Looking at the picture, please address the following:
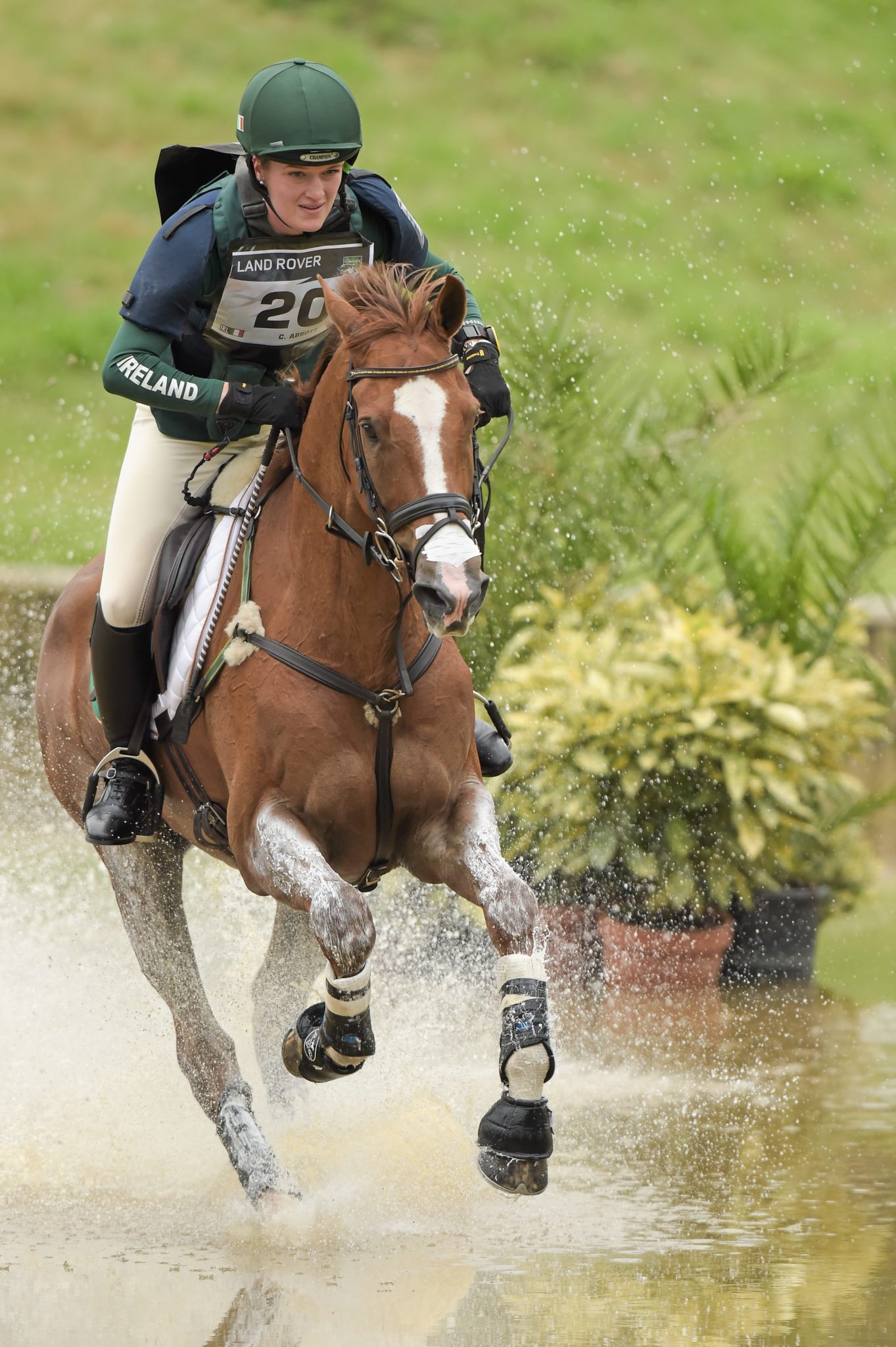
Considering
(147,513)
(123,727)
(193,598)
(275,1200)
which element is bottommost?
(275,1200)

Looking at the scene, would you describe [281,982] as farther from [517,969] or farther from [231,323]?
[231,323]

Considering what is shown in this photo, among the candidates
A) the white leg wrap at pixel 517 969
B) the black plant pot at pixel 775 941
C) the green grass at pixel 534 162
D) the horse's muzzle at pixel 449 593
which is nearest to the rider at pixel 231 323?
the horse's muzzle at pixel 449 593

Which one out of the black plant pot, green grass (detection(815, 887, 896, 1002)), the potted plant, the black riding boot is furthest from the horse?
green grass (detection(815, 887, 896, 1002))

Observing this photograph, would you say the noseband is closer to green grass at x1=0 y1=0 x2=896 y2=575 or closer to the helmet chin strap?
the helmet chin strap

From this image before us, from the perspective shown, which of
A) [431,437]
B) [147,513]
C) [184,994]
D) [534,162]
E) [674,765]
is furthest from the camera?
[534,162]

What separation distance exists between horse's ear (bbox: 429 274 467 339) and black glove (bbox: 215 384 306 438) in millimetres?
525

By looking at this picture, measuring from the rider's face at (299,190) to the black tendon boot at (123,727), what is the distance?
122 centimetres

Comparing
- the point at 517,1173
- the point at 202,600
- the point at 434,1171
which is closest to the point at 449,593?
the point at 202,600

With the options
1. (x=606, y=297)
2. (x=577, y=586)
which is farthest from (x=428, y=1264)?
(x=606, y=297)

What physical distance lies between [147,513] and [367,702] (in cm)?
106

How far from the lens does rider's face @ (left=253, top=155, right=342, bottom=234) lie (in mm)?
4422

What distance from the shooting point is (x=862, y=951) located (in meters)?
8.32

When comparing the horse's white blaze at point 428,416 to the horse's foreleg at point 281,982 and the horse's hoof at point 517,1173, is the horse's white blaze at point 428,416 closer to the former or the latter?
the horse's hoof at point 517,1173

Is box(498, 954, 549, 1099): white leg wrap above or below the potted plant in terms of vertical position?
above
